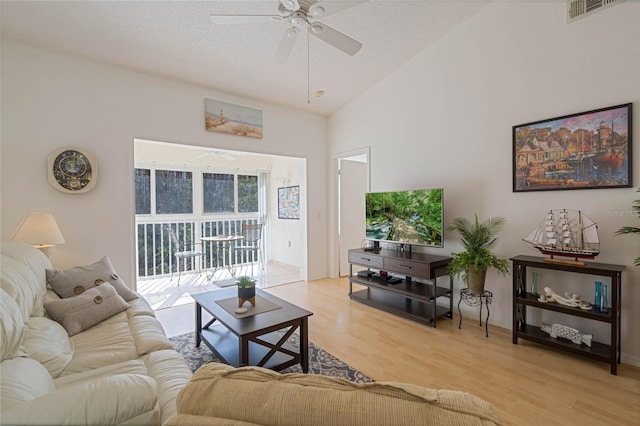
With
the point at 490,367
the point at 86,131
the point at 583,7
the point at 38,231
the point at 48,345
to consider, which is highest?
the point at 583,7

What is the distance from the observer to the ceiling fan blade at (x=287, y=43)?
2.22 metres

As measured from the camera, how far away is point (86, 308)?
6.88ft

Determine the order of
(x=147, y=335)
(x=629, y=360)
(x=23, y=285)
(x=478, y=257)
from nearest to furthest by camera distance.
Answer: (x=23, y=285) → (x=147, y=335) → (x=629, y=360) → (x=478, y=257)

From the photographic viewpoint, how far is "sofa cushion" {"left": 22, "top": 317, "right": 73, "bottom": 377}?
4.86 ft

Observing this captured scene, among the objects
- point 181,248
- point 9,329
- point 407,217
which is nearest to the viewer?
point 9,329

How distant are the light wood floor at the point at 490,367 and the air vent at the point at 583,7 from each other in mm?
2903

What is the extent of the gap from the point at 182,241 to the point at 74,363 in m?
4.12

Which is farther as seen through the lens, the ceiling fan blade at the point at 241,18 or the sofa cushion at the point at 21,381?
the ceiling fan blade at the point at 241,18

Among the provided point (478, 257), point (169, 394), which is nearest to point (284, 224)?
point (478, 257)

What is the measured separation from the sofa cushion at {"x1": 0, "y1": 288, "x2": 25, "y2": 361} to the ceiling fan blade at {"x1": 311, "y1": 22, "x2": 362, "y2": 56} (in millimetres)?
2345

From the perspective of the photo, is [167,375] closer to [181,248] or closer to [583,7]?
[583,7]

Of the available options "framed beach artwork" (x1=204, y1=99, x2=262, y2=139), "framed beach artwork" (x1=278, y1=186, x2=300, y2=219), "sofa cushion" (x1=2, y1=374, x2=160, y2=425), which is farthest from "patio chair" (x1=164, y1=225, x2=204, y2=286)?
"sofa cushion" (x1=2, y1=374, x2=160, y2=425)

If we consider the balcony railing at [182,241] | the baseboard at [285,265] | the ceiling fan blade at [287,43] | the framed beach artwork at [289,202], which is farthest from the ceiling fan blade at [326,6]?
the baseboard at [285,265]

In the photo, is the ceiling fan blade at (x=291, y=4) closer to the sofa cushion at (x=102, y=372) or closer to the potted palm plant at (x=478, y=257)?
the sofa cushion at (x=102, y=372)
